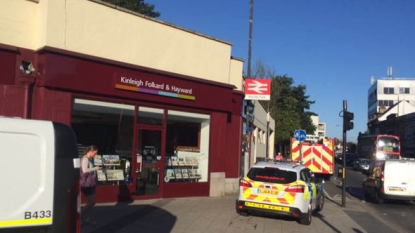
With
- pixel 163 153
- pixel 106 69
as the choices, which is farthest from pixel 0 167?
pixel 163 153

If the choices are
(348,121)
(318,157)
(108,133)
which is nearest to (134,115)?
(108,133)

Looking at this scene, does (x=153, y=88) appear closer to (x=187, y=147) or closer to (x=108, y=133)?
(x=108, y=133)

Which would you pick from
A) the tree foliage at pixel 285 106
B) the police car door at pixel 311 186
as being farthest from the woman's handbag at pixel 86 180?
the tree foliage at pixel 285 106

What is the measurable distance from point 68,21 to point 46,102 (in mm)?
2114

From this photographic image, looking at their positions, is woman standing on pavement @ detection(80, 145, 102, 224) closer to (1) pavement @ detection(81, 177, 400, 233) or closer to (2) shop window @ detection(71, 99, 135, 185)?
(1) pavement @ detection(81, 177, 400, 233)

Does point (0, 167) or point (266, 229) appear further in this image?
point (266, 229)

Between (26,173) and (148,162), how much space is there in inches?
398

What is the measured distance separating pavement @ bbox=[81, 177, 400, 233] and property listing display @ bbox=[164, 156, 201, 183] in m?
0.77

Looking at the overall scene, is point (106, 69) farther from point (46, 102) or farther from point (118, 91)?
point (46, 102)

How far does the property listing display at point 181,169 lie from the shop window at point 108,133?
5.81 ft

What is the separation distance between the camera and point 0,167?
148 inches

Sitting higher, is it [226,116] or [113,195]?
[226,116]

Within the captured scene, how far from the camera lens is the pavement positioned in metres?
9.74

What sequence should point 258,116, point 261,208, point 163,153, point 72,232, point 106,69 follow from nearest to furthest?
point 72,232
point 261,208
point 106,69
point 163,153
point 258,116
